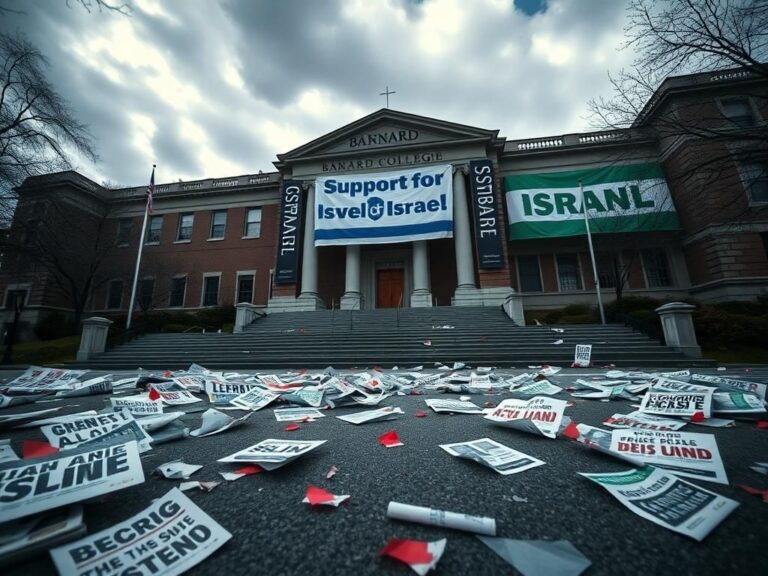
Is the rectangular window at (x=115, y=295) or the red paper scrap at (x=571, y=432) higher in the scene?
the rectangular window at (x=115, y=295)

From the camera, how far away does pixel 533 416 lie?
8.80ft

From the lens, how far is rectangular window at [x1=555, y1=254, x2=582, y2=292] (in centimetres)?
1848

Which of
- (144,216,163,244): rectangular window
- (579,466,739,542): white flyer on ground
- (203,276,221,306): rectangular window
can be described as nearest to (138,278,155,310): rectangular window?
(203,276,221,306): rectangular window

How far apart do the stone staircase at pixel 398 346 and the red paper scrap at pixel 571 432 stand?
612 cm

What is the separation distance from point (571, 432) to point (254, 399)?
3.43m

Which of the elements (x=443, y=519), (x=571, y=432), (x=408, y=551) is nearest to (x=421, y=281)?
(x=571, y=432)

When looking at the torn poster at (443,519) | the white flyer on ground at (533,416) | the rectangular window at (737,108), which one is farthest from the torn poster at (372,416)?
the rectangular window at (737,108)

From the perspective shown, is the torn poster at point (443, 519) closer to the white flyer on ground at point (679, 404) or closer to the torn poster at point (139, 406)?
the white flyer on ground at point (679, 404)

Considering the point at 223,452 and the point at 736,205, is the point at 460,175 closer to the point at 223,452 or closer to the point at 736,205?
the point at 736,205

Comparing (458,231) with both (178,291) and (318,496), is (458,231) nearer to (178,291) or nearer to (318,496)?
(318,496)

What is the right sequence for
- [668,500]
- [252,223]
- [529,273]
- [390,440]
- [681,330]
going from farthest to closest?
[252,223]
[529,273]
[681,330]
[390,440]
[668,500]

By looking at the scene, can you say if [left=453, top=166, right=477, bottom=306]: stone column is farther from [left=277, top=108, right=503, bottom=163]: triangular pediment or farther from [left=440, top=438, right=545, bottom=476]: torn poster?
[left=440, top=438, right=545, bottom=476]: torn poster

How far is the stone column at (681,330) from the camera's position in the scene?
8.45m

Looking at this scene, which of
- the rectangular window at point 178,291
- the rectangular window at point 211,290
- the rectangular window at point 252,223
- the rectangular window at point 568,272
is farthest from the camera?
the rectangular window at point 252,223
